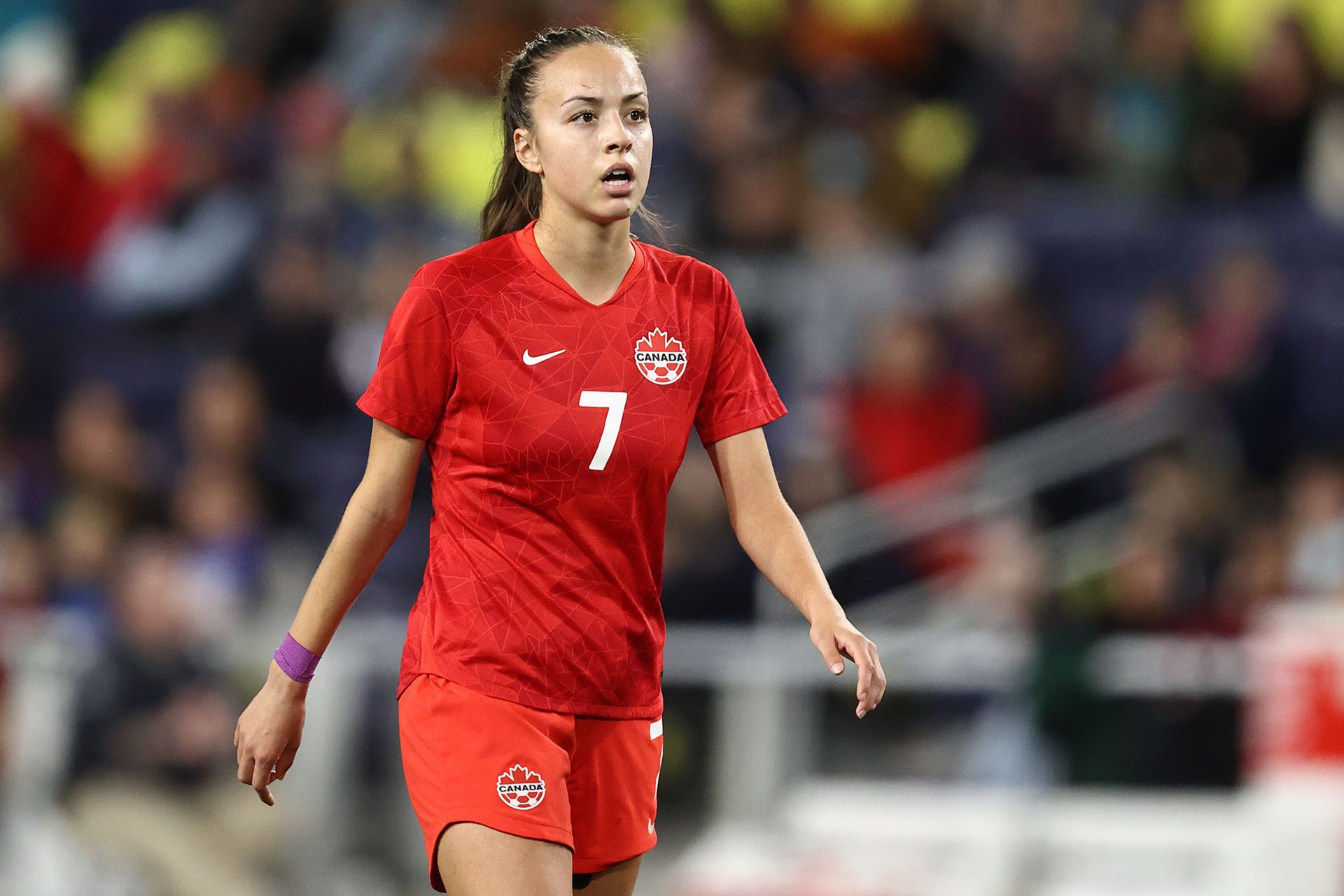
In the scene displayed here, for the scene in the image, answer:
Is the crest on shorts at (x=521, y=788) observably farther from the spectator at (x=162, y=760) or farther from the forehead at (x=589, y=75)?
the spectator at (x=162, y=760)

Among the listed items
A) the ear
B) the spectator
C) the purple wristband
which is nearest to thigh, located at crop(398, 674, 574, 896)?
the purple wristband

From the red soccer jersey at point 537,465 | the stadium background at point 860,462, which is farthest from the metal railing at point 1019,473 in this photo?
the red soccer jersey at point 537,465

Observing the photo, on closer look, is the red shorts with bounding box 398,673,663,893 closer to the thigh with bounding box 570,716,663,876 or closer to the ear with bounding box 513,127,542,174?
the thigh with bounding box 570,716,663,876

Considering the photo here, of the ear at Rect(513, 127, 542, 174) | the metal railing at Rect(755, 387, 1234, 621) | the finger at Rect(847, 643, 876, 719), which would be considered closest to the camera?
the finger at Rect(847, 643, 876, 719)

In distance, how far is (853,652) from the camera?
322cm

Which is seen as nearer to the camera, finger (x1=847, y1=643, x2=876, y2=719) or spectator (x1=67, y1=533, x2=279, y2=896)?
finger (x1=847, y1=643, x2=876, y2=719)

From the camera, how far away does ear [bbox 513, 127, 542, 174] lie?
A: 3.50 metres

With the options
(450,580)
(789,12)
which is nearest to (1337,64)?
(789,12)

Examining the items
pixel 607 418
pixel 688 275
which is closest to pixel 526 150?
pixel 688 275

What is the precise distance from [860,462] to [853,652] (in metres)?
5.51

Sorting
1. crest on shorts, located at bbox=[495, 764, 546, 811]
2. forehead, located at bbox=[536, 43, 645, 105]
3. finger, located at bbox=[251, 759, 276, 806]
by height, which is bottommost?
finger, located at bbox=[251, 759, 276, 806]

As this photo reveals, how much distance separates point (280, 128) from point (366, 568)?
8.56 metres

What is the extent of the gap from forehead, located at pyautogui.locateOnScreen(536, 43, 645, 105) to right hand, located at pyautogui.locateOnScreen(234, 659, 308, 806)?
1.15 metres

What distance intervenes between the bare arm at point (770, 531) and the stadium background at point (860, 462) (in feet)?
9.70
